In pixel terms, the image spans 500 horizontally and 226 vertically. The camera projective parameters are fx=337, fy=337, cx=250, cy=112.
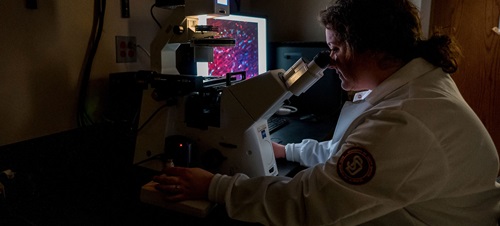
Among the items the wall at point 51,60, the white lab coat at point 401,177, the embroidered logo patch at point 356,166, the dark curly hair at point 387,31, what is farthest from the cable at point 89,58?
the embroidered logo patch at point 356,166

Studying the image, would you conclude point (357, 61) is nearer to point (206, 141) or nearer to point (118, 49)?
point (206, 141)

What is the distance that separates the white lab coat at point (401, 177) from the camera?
62cm

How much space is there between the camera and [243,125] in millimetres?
896

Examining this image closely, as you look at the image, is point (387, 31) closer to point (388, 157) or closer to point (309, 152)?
point (388, 157)

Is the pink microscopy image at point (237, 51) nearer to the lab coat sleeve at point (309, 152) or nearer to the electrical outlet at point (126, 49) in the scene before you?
the electrical outlet at point (126, 49)

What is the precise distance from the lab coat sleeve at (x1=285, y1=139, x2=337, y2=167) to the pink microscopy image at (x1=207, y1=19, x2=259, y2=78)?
1.95ft

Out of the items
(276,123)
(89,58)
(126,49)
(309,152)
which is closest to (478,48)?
(276,123)

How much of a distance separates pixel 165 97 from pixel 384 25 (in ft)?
2.02

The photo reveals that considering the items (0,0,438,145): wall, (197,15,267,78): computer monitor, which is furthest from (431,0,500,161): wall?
(0,0,438,145): wall

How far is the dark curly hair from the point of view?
77 cm

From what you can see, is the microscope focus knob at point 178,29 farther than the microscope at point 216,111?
Yes

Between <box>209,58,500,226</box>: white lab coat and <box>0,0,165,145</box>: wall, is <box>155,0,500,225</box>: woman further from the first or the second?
<box>0,0,165,145</box>: wall

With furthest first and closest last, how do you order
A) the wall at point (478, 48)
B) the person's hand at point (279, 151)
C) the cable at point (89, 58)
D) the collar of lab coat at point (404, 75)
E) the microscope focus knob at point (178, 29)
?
the wall at point (478, 48)
the cable at point (89, 58)
the person's hand at point (279, 151)
the microscope focus knob at point (178, 29)
the collar of lab coat at point (404, 75)

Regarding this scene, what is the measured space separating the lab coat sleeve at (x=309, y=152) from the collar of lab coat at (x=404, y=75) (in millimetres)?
321
